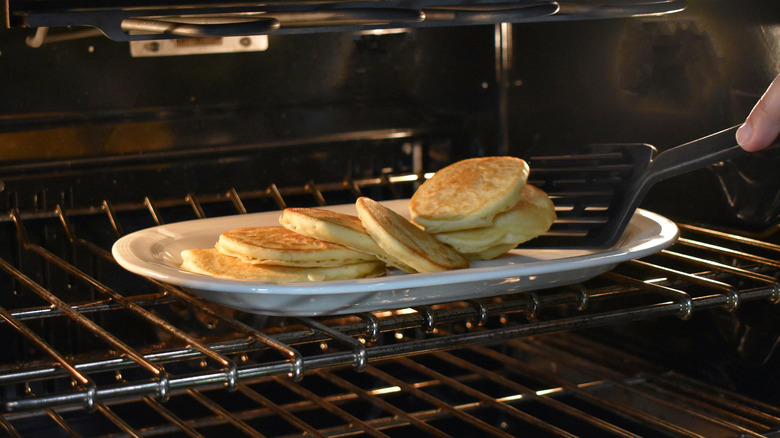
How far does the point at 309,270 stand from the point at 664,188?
1.63 ft

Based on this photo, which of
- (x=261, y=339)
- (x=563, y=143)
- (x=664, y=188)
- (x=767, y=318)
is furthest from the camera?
(x=563, y=143)

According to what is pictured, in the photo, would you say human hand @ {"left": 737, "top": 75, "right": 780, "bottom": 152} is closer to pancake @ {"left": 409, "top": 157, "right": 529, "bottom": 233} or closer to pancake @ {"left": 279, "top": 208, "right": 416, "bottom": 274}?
pancake @ {"left": 409, "top": 157, "right": 529, "bottom": 233}

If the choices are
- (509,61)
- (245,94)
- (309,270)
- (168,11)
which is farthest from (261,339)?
(509,61)

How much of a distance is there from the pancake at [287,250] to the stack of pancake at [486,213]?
0.09m

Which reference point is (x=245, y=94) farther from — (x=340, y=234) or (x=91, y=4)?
(x=340, y=234)

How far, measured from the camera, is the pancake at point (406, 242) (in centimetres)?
72

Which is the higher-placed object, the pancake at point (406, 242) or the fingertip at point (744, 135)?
the fingertip at point (744, 135)

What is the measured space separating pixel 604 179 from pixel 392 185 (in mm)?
354

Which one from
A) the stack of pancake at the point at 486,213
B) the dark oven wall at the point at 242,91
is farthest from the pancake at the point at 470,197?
the dark oven wall at the point at 242,91

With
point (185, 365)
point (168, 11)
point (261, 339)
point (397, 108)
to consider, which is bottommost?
point (185, 365)

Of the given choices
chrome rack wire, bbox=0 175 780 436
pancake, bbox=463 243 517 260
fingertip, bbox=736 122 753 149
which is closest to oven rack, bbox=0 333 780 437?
chrome rack wire, bbox=0 175 780 436

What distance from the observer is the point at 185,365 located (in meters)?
1.07

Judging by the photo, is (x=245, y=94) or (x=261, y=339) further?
(x=245, y=94)

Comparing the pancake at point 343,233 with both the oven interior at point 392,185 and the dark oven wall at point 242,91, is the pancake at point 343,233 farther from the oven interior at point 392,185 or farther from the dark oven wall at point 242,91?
the dark oven wall at point 242,91
